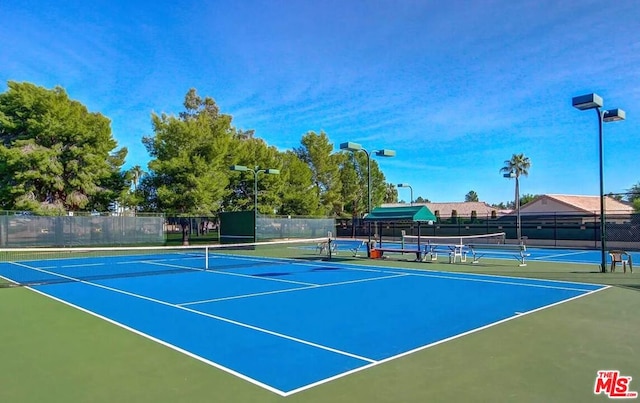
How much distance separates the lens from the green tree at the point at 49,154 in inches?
1273

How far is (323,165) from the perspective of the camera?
55.9 m

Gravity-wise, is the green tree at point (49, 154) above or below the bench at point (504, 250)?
above

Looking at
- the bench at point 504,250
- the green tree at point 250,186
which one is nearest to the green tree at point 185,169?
the green tree at point 250,186

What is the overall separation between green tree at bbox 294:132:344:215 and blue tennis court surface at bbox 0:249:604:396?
129ft

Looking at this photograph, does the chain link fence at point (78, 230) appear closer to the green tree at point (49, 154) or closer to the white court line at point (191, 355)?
the green tree at point (49, 154)

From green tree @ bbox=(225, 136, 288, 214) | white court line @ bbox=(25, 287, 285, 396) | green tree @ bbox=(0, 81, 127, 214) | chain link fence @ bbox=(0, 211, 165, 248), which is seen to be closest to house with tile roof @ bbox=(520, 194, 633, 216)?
green tree @ bbox=(225, 136, 288, 214)

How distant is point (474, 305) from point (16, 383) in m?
7.99

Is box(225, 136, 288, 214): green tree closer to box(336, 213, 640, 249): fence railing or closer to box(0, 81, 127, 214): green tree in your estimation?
box(336, 213, 640, 249): fence railing

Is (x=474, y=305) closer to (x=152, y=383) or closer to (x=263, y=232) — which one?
(x=152, y=383)

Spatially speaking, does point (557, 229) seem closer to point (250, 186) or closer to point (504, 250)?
point (504, 250)

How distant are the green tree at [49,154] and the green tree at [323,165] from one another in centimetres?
2458

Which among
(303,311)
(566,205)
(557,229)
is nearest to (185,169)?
(557,229)

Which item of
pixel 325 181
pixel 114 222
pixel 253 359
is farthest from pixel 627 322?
pixel 325 181

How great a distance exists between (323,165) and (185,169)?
21.4 metres
